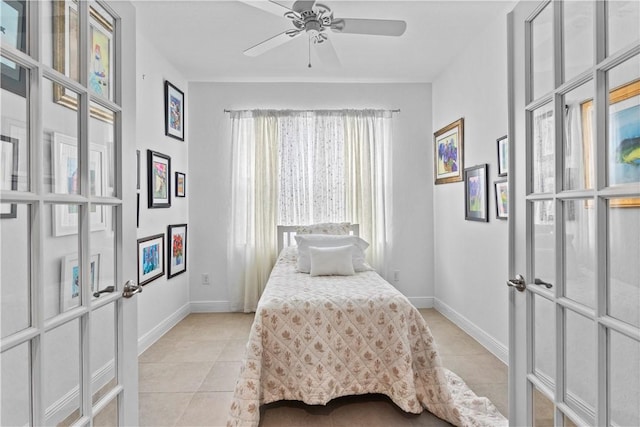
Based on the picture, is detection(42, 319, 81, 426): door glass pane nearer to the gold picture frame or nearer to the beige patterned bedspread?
the beige patterned bedspread

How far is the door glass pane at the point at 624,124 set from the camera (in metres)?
0.92

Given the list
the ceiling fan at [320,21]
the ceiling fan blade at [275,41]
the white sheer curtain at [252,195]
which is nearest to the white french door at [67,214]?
the ceiling fan at [320,21]

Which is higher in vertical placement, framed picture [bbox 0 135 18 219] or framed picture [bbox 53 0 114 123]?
framed picture [bbox 53 0 114 123]

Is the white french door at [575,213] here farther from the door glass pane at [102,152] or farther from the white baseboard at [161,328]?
the white baseboard at [161,328]

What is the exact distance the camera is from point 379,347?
2.36 meters

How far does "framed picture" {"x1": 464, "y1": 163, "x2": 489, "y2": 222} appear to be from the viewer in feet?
11.0

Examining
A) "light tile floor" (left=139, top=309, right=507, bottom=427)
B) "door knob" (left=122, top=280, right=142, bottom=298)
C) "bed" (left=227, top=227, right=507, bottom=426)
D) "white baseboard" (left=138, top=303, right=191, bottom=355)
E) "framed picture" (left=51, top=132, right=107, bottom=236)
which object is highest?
"framed picture" (left=51, top=132, right=107, bottom=236)

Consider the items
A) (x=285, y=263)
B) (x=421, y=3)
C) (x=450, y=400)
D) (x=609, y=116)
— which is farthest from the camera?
(x=285, y=263)

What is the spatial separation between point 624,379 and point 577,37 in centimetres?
98

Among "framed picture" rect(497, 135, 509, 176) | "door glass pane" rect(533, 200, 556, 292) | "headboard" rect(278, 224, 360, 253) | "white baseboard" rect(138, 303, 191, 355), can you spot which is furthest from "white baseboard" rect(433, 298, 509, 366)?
"white baseboard" rect(138, 303, 191, 355)

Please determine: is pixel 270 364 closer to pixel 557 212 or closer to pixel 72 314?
pixel 72 314

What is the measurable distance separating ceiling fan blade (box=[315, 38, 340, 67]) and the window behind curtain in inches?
60.8

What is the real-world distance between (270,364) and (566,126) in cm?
197

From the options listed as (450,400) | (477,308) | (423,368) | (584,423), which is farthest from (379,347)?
(477,308)
